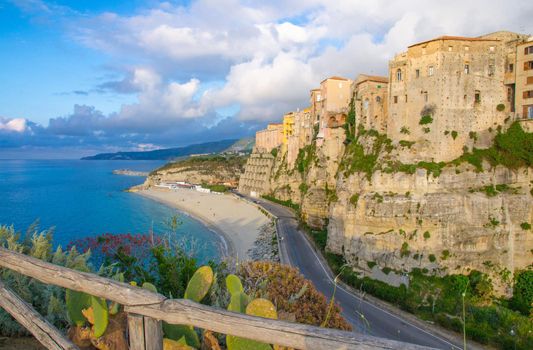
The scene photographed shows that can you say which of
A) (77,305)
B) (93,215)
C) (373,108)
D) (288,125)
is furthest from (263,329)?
(288,125)

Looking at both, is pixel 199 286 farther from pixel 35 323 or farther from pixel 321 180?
pixel 321 180

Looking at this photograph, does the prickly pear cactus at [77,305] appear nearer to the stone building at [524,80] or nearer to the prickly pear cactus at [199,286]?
the prickly pear cactus at [199,286]

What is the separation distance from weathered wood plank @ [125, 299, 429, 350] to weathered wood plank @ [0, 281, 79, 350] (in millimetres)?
1062

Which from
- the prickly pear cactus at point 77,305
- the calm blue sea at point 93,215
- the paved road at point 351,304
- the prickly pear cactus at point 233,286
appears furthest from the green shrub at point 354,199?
the prickly pear cactus at point 77,305

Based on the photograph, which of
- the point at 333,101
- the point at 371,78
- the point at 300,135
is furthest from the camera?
the point at 300,135

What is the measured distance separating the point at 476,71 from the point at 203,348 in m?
28.1

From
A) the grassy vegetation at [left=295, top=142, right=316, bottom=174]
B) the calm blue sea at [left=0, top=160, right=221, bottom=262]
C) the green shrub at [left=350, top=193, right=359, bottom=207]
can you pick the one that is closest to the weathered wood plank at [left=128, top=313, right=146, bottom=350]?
the green shrub at [left=350, top=193, right=359, bottom=207]

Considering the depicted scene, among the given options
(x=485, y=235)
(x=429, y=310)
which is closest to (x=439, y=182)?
(x=485, y=235)

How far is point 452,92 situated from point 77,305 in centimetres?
2653

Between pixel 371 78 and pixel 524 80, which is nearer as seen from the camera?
pixel 524 80

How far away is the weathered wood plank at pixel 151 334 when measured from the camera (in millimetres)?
2771

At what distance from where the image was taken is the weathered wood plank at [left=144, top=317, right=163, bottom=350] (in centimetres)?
277

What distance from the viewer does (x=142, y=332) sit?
277cm

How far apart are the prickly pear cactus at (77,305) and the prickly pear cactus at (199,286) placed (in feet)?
3.67
